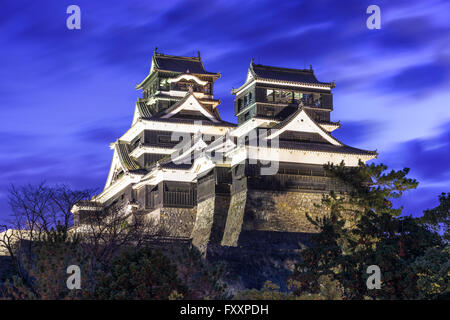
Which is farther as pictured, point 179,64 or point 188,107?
point 179,64

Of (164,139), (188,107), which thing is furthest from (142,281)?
(188,107)

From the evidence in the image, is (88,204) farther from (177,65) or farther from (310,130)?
(310,130)

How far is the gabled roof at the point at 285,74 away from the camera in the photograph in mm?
55844

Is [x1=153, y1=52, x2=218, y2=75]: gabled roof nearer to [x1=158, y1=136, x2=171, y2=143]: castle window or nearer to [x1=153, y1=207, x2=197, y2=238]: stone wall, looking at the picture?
[x1=158, y1=136, x2=171, y2=143]: castle window

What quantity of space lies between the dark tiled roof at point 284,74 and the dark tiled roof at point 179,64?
33.1 feet

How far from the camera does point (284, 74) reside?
56562 mm

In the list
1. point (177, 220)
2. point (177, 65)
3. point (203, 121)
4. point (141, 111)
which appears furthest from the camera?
point (177, 65)

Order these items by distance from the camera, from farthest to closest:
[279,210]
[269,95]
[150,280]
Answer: [269,95]
[279,210]
[150,280]

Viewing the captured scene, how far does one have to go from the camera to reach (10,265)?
41.1 meters

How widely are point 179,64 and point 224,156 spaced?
1996 cm

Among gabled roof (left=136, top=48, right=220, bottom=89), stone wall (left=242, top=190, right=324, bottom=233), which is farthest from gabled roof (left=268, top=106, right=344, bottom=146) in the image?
gabled roof (left=136, top=48, right=220, bottom=89)

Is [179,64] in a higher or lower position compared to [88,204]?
higher

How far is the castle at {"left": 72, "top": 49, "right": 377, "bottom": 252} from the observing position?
46.0 metres
